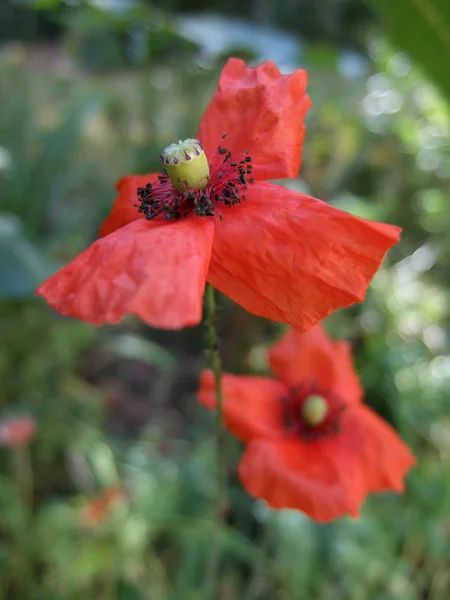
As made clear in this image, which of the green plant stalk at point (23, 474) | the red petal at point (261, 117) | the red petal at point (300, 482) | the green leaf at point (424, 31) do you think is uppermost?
the green leaf at point (424, 31)

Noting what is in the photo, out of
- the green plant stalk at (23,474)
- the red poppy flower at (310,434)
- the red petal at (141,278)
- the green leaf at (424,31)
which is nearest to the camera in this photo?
the red petal at (141,278)

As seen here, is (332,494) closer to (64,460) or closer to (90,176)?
(64,460)

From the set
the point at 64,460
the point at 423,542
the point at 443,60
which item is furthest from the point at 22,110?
the point at 423,542

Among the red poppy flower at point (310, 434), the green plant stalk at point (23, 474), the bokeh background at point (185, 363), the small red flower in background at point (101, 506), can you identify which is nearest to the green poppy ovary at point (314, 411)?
the red poppy flower at point (310, 434)

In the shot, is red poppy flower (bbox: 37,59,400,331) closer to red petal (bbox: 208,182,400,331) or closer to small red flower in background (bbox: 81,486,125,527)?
red petal (bbox: 208,182,400,331)

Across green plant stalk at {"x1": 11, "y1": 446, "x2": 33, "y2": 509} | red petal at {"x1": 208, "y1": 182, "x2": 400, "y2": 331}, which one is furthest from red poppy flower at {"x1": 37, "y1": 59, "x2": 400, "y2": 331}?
green plant stalk at {"x1": 11, "y1": 446, "x2": 33, "y2": 509}

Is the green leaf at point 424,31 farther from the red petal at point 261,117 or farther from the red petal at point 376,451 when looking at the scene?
the red petal at point 376,451
